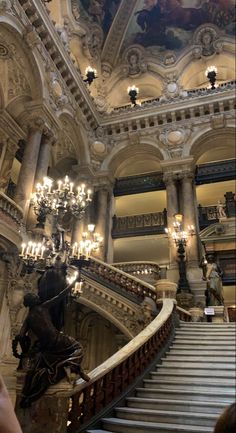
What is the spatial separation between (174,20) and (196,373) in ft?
67.6

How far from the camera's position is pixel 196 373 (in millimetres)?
5258

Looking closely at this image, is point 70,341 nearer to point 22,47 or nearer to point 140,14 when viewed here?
point 22,47

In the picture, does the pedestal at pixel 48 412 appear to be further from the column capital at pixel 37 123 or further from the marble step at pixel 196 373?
the column capital at pixel 37 123

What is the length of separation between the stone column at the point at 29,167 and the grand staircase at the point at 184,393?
21.6ft

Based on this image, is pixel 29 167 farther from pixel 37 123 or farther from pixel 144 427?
pixel 144 427

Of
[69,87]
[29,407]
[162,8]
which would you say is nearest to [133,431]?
[29,407]

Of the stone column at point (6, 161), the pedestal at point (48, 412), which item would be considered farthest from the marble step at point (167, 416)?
the stone column at point (6, 161)

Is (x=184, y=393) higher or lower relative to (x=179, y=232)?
lower

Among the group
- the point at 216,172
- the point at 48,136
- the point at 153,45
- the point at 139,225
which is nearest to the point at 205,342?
the point at 48,136

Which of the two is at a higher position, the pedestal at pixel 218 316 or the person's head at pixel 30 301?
the pedestal at pixel 218 316

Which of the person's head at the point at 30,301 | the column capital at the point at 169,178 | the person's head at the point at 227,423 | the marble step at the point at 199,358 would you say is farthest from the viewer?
the column capital at the point at 169,178

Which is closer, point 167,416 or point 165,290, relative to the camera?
point 167,416

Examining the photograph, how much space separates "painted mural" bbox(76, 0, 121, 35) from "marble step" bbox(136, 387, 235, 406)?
1843 centimetres

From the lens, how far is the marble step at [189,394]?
4.39 m
